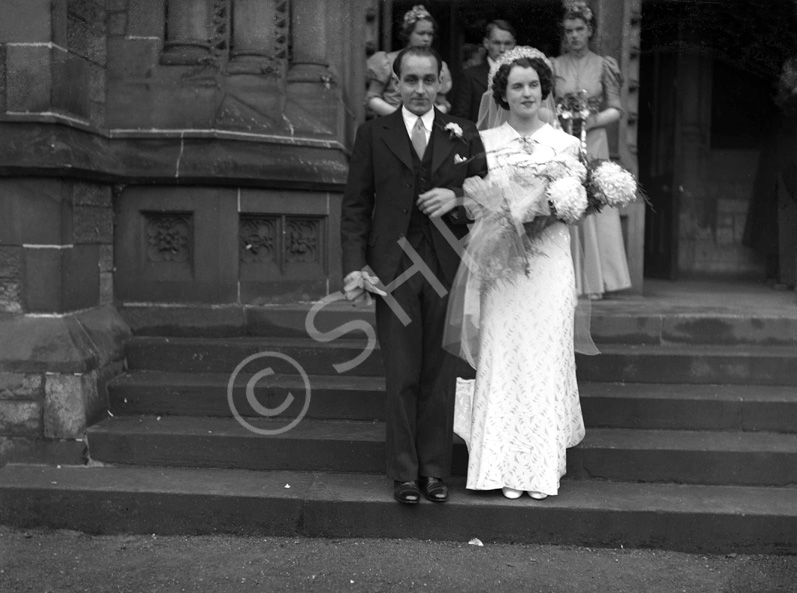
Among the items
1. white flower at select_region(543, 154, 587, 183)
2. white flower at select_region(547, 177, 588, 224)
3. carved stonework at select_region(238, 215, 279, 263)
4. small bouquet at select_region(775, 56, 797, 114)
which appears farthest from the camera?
small bouquet at select_region(775, 56, 797, 114)

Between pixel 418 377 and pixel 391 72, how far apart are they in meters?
3.19

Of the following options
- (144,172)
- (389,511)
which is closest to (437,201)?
(389,511)

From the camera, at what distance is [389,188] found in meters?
4.39

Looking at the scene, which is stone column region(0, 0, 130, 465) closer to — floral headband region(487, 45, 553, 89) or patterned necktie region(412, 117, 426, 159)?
patterned necktie region(412, 117, 426, 159)

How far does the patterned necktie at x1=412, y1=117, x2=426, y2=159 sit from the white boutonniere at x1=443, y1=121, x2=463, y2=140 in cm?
11

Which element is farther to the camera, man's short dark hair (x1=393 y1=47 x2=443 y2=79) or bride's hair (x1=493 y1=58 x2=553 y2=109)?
bride's hair (x1=493 y1=58 x2=553 y2=109)

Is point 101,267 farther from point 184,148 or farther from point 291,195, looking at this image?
point 291,195

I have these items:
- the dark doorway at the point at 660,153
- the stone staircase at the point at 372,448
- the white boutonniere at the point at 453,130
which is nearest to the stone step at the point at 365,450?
the stone staircase at the point at 372,448

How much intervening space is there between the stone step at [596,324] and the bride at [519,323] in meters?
1.67

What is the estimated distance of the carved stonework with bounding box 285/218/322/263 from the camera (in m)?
6.51

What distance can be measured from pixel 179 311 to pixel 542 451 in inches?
109

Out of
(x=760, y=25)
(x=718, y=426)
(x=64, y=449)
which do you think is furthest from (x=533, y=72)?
(x=760, y=25)

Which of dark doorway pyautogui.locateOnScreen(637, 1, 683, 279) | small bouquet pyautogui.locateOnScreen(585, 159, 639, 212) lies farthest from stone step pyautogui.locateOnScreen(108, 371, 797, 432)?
dark doorway pyautogui.locateOnScreen(637, 1, 683, 279)

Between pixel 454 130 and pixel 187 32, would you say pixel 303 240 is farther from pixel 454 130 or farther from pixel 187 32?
pixel 454 130
